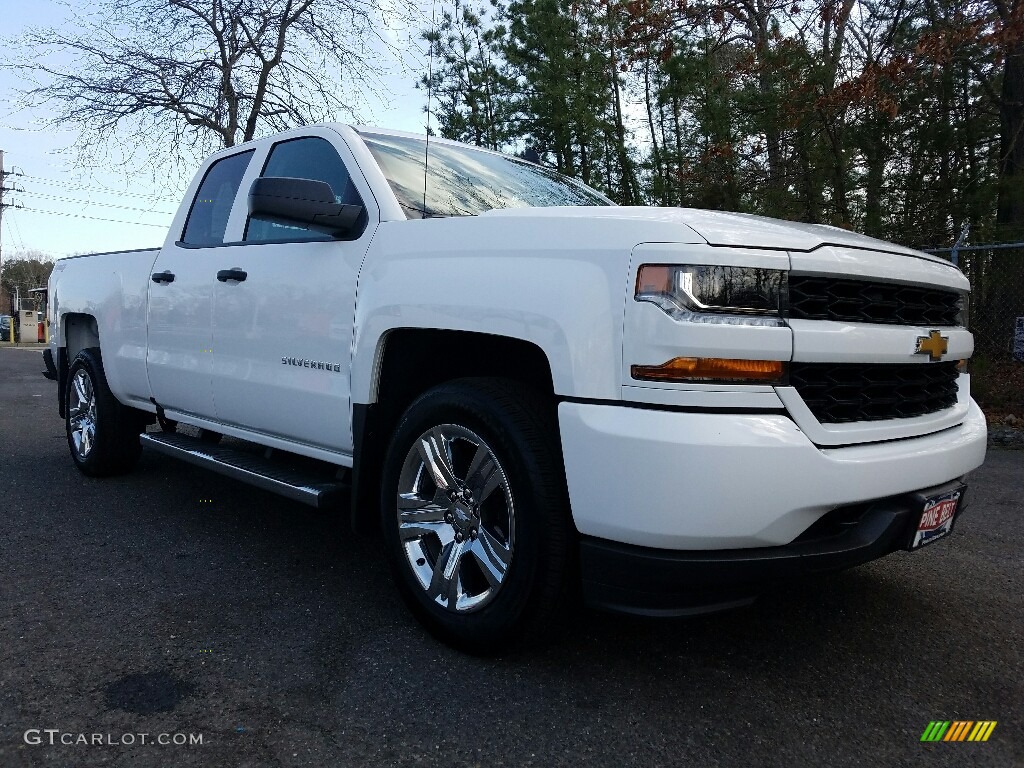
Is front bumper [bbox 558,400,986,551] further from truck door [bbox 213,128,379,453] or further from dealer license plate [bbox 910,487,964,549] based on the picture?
truck door [bbox 213,128,379,453]

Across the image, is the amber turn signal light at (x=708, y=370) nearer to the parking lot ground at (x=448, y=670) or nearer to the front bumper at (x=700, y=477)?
the front bumper at (x=700, y=477)

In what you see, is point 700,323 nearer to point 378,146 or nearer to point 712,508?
point 712,508

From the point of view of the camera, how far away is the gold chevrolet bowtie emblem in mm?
2605

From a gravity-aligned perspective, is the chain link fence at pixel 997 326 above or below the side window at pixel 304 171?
below

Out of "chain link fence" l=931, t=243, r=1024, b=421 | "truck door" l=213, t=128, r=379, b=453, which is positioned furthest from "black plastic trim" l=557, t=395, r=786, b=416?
"chain link fence" l=931, t=243, r=1024, b=421

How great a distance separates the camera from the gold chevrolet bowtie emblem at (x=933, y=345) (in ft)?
8.55

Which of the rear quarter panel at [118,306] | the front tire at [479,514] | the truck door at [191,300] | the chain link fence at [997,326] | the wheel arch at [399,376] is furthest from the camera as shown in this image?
the chain link fence at [997,326]

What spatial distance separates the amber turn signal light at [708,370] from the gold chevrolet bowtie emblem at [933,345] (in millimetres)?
694

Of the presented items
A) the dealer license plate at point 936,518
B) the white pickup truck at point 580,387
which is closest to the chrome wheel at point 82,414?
the white pickup truck at point 580,387

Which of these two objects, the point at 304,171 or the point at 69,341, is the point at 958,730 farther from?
the point at 69,341

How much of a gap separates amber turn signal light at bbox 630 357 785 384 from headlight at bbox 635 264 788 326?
107mm

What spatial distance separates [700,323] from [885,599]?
1799mm

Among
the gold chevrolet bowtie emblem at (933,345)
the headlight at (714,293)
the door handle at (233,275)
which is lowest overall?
the gold chevrolet bowtie emblem at (933,345)

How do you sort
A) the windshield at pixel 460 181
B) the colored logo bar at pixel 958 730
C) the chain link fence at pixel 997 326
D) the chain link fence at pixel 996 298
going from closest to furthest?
the colored logo bar at pixel 958 730, the windshield at pixel 460 181, the chain link fence at pixel 997 326, the chain link fence at pixel 996 298
